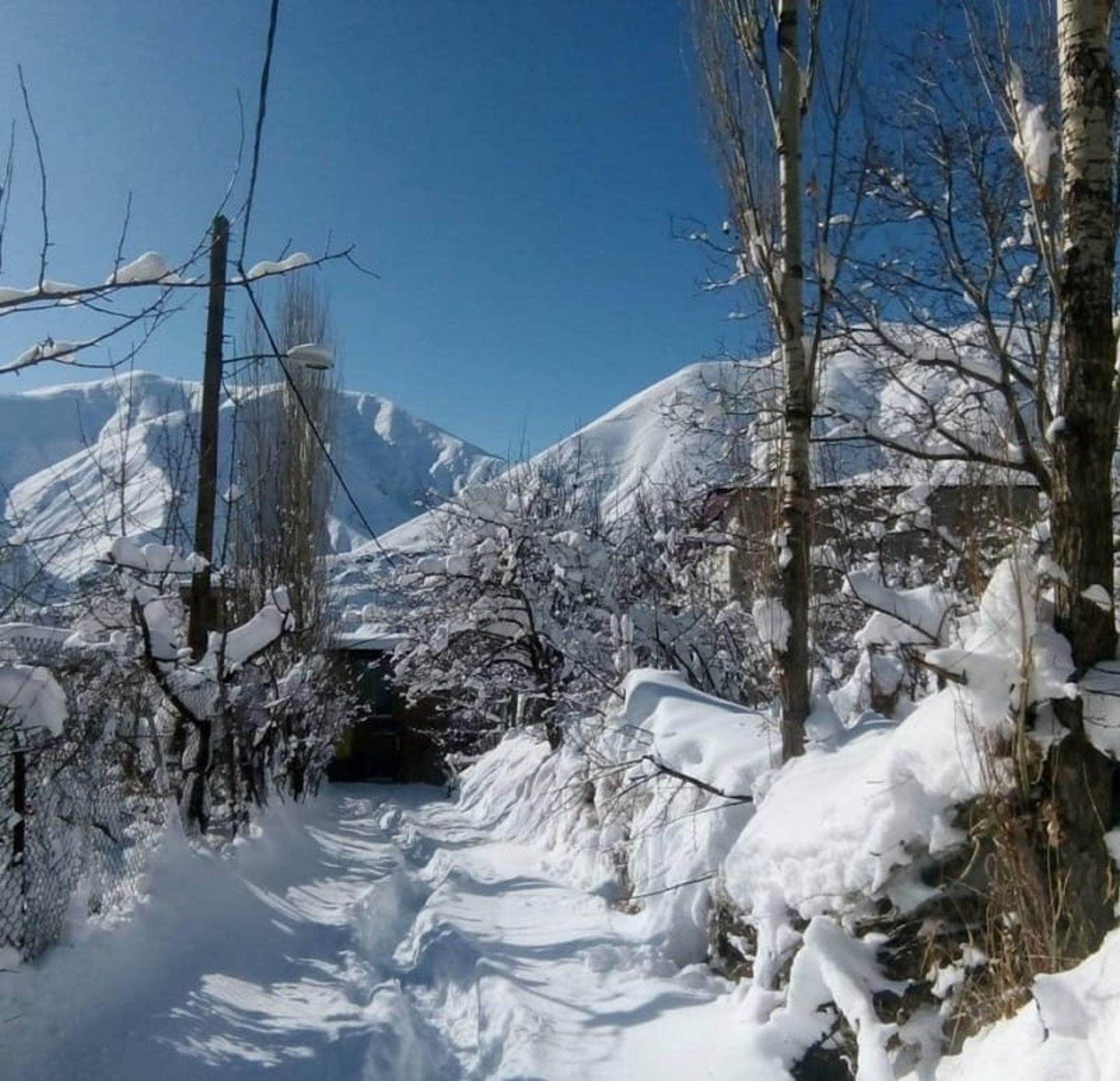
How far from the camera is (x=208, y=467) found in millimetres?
8617

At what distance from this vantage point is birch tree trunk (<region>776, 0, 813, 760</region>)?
534 centimetres

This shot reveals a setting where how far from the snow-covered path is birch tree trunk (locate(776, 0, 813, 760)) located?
1749 mm

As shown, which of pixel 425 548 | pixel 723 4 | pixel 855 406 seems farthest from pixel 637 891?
pixel 425 548

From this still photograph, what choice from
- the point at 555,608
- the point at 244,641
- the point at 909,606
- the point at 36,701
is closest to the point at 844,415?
the point at 909,606

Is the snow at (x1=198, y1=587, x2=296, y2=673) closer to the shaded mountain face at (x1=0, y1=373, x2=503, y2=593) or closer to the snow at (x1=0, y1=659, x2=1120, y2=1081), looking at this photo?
the shaded mountain face at (x1=0, y1=373, x2=503, y2=593)

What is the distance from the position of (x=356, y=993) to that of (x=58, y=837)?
198 cm

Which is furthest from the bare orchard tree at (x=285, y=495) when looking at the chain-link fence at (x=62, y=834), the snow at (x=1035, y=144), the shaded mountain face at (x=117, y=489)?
the snow at (x=1035, y=144)

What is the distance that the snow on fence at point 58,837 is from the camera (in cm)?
486

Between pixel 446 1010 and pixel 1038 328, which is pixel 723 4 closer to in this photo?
pixel 1038 328

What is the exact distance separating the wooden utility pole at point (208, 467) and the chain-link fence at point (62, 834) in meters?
1.75

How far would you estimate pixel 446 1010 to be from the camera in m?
5.39

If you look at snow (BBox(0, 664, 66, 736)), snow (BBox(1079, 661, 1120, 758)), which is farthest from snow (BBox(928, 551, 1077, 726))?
snow (BBox(0, 664, 66, 736))

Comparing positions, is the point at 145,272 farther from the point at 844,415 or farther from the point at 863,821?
the point at 844,415

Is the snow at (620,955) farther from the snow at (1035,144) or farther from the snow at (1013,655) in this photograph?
the snow at (1035,144)
